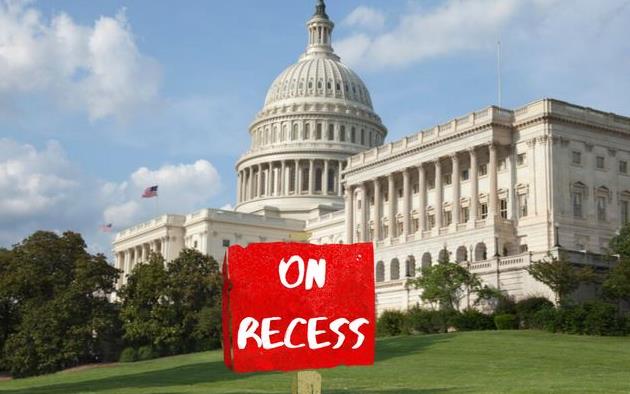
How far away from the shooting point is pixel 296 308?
8.51m

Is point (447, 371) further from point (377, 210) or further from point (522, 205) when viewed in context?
point (377, 210)

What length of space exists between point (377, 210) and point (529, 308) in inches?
1830

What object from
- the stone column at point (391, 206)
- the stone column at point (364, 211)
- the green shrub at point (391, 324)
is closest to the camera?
the green shrub at point (391, 324)

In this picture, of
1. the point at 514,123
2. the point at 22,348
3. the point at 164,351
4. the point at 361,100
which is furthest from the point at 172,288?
the point at 361,100

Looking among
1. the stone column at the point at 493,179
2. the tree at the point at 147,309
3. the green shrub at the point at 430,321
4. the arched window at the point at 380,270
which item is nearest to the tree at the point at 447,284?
the green shrub at the point at 430,321

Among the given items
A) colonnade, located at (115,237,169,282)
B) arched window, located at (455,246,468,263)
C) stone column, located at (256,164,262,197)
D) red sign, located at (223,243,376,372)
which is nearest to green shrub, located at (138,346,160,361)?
arched window, located at (455,246,468,263)

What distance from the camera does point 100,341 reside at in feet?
273

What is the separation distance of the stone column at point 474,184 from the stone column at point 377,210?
17388mm

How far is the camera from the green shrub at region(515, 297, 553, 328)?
68500 millimetres

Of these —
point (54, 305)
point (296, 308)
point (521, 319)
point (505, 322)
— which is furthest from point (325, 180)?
point (296, 308)

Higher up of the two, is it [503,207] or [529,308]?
[503,207]

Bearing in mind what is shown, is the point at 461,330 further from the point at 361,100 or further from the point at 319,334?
the point at 361,100

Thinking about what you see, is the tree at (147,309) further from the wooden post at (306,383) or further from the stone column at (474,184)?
the wooden post at (306,383)

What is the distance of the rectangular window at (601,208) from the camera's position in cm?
9566
